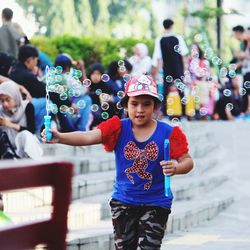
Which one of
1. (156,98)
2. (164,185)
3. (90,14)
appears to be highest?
(90,14)

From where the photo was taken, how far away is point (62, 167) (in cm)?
340

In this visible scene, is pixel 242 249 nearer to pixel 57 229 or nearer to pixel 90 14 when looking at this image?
pixel 57 229

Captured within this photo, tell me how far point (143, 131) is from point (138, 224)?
522mm

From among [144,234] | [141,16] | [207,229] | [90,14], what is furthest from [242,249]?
[141,16]

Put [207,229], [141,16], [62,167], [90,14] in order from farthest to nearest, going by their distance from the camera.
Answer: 1. [141,16]
2. [90,14]
3. [207,229]
4. [62,167]

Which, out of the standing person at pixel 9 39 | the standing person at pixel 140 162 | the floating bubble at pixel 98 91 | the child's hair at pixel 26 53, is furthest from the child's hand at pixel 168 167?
the standing person at pixel 9 39

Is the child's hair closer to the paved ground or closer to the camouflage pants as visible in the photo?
the paved ground

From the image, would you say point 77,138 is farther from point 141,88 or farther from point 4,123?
point 4,123

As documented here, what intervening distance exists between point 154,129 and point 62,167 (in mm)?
2596

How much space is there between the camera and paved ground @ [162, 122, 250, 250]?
28.3 feet

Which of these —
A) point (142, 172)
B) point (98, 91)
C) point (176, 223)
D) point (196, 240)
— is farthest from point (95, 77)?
point (142, 172)

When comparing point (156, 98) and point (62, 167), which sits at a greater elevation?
point (156, 98)

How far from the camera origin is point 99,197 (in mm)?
9586

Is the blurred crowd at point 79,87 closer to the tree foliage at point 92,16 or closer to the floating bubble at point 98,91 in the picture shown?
the floating bubble at point 98,91
